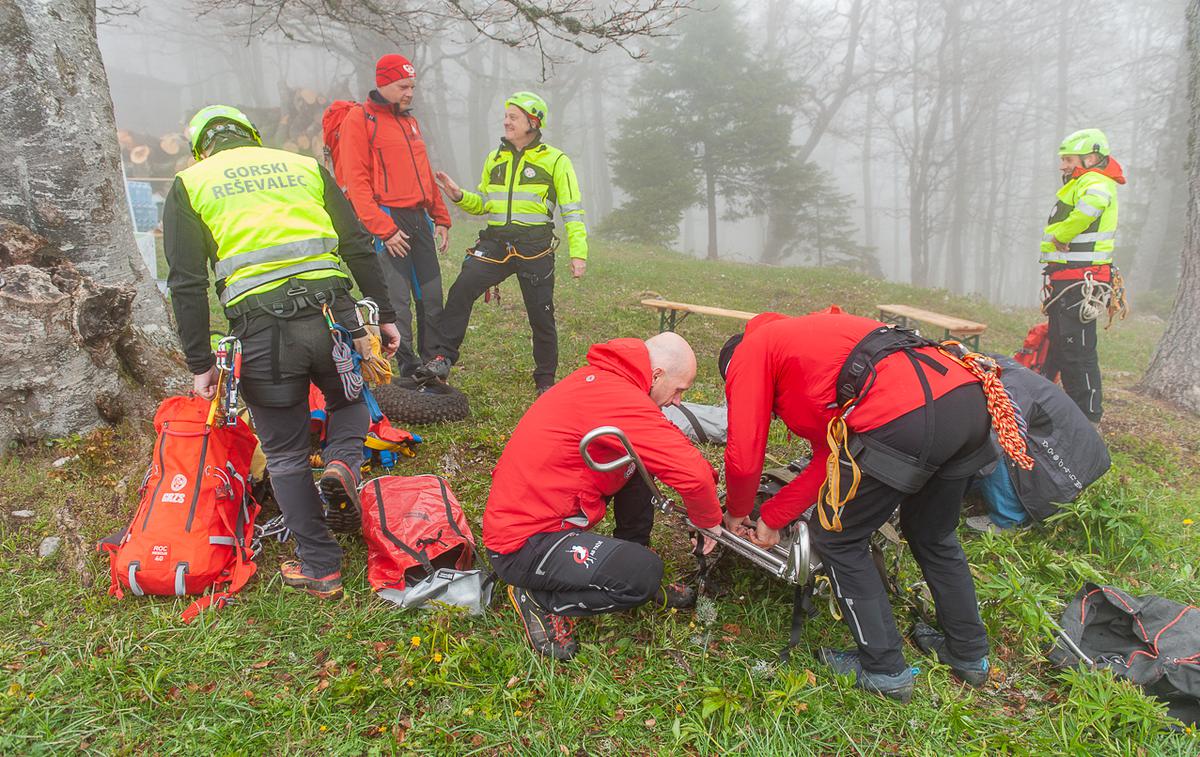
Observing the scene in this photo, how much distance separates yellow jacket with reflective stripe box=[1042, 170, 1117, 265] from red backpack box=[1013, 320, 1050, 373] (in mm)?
790

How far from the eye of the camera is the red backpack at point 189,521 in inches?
123

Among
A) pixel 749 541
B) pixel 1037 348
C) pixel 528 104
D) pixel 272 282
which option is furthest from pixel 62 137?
pixel 1037 348

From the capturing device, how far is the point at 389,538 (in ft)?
11.1

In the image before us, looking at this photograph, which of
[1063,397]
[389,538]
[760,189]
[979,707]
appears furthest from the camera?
[760,189]

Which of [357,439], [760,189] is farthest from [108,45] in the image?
[357,439]

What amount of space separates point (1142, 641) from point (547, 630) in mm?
2887

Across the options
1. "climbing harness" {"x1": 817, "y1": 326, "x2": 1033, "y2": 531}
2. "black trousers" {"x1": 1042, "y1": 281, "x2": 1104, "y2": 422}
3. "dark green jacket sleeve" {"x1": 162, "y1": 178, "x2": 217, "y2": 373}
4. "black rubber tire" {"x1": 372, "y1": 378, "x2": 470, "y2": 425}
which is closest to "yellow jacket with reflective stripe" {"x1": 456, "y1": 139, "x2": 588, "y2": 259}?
"black rubber tire" {"x1": 372, "y1": 378, "x2": 470, "y2": 425}

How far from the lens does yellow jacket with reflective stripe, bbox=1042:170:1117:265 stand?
242 inches

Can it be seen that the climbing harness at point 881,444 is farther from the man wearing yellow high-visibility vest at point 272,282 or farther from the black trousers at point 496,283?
the black trousers at point 496,283

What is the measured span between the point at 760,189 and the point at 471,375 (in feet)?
56.2

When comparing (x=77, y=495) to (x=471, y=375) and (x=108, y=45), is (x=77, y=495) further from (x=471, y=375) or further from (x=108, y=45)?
(x=108, y=45)

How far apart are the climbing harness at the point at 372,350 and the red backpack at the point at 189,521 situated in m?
0.84

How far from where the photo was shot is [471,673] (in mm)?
2840

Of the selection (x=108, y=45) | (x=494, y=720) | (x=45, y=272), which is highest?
(x=108, y=45)
